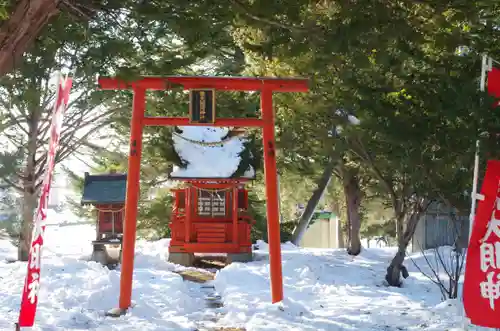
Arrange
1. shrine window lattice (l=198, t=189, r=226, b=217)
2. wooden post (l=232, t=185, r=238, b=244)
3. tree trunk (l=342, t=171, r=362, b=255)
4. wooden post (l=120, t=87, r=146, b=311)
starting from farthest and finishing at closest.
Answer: tree trunk (l=342, t=171, r=362, b=255) → shrine window lattice (l=198, t=189, r=226, b=217) → wooden post (l=232, t=185, r=238, b=244) → wooden post (l=120, t=87, r=146, b=311)

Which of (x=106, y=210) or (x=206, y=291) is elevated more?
(x=106, y=210)

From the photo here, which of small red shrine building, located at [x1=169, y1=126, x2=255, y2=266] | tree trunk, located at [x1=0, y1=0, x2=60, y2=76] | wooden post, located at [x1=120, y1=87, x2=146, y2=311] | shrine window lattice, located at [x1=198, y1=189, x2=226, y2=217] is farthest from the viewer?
shrine window lattice, located at [x1=198, y1=189, x2=226, y2=217]

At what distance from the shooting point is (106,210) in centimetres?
1602

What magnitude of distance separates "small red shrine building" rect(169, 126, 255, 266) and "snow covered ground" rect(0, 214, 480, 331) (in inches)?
60.0

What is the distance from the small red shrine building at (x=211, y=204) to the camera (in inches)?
641

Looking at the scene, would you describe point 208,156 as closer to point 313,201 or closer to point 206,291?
point 313,201

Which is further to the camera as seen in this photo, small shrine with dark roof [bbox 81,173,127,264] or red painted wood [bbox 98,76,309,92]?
small shrine with dark roof [bbox 81,173,127,264]

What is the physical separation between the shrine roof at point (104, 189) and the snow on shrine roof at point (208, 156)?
152 centimetres

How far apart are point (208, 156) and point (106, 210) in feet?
10.8

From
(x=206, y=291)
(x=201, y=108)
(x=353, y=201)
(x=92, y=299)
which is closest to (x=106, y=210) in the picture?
(x=206, y=291)

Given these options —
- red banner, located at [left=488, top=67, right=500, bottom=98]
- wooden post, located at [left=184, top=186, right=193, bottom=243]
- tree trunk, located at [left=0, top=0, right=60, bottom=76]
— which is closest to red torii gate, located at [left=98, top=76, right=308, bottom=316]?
red banner, located at [left=488, top=67, right=500, bottom=98]

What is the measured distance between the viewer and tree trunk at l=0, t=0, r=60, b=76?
4250 millimetres

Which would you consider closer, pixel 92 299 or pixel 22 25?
pixel 22 25

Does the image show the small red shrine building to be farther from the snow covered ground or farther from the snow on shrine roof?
the snow covered ground
